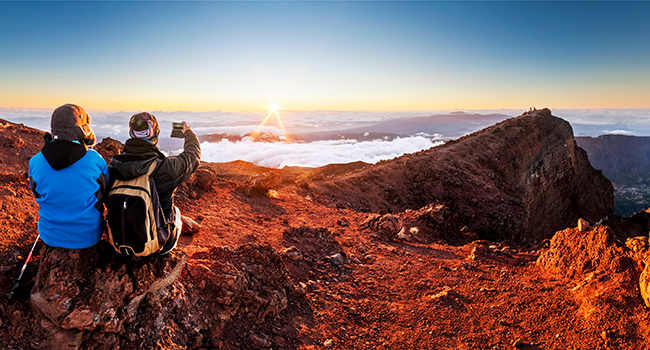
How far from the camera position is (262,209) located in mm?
10727

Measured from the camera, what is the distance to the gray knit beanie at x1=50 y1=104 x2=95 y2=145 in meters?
2.52

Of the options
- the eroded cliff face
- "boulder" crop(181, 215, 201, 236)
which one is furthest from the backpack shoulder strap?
the eroded cliff face

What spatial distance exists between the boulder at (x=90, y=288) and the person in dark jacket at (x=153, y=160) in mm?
354

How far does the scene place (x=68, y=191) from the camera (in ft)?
8.18

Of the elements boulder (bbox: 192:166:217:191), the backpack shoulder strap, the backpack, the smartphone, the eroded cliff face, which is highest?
the smartphone

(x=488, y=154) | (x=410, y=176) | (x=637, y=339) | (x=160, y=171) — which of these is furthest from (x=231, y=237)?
(x=488, y=154)

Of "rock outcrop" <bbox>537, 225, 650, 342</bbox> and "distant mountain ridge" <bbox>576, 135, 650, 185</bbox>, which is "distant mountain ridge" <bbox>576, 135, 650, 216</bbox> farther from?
"rock outcrop" <bbox>537, 225, 650, 342</bbox>

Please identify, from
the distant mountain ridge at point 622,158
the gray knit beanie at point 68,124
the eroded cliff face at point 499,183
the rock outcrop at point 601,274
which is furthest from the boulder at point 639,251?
the distant mountain ridge at point 622,158

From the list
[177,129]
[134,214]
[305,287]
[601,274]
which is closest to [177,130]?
[177,129]

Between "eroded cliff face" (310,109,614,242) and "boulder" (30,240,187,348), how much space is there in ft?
38.0

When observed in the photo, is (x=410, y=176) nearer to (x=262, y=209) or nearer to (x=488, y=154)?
(x=488, y=154)

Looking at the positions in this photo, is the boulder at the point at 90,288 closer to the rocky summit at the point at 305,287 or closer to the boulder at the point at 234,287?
the rocky summit at the point at 305,287

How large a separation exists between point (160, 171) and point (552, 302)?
5.80 metres

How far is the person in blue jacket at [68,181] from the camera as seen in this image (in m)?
2.47
